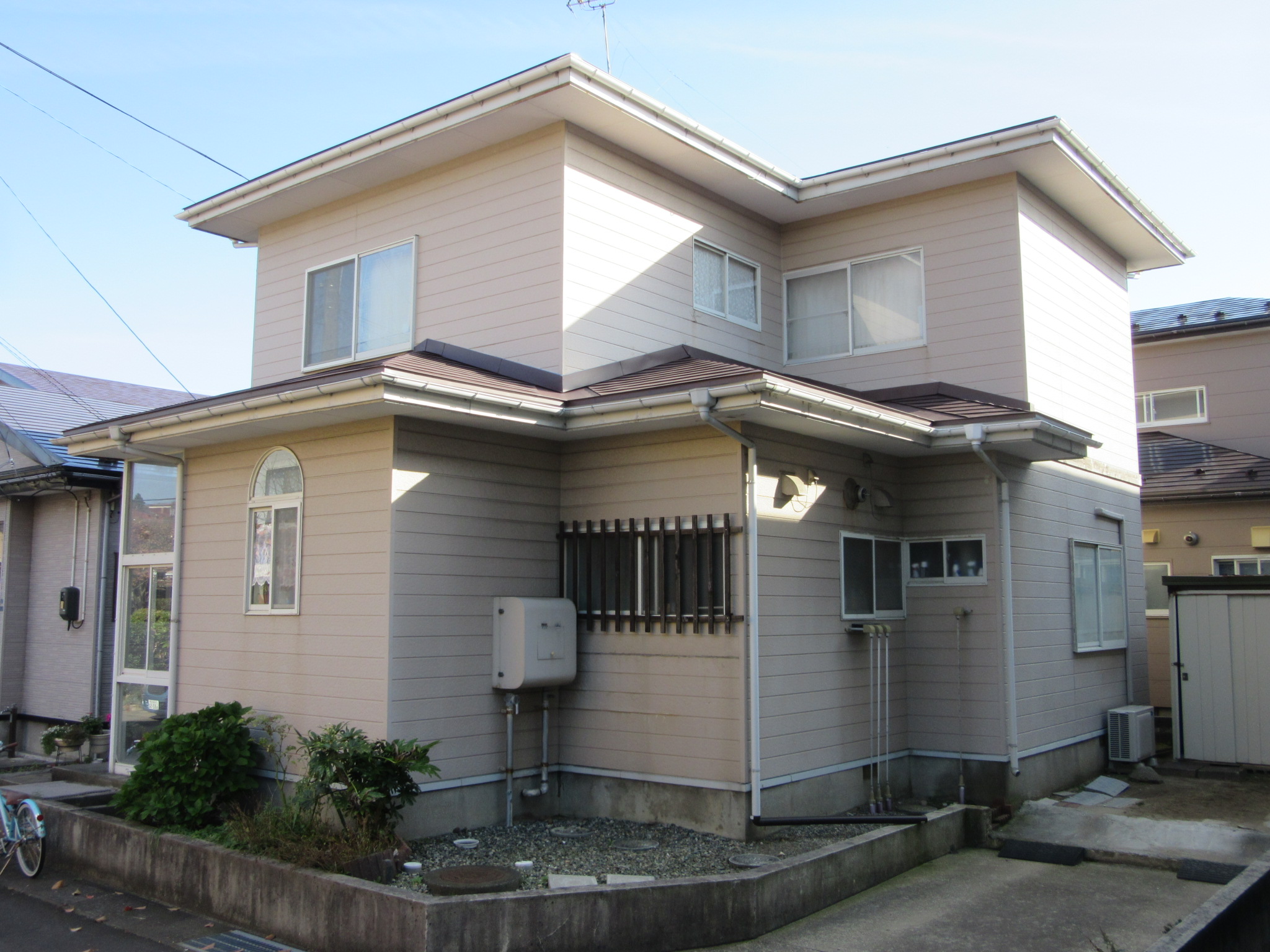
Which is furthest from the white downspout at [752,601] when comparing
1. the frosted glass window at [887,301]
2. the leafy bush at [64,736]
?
the leafy bush at [64,736]

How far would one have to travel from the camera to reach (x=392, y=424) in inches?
300

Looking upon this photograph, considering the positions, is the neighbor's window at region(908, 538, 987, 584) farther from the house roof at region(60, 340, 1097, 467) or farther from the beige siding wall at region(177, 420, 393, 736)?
the beige siding wall at region(177, 420, 393, 736)

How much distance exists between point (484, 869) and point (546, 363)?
4.15 meters

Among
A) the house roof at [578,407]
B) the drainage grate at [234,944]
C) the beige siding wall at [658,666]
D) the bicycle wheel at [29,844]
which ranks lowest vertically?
the drainage grate at [234,944]

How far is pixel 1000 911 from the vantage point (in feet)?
21.9

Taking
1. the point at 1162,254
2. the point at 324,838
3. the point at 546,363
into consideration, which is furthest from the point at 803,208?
the point at 324,838

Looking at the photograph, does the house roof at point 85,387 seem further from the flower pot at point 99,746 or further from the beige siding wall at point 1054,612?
the beige siding wall at point 1054,612

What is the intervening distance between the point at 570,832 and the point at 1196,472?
11489mm

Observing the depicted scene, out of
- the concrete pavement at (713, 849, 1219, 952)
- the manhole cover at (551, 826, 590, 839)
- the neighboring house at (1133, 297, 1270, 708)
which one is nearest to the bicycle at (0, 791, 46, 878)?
the manhole cover at (551, 826, 590, 839)

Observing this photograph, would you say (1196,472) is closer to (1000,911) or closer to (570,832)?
(1000,911)

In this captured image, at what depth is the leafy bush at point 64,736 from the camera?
10.9 metres

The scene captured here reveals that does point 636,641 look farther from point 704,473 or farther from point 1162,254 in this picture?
point 1162,254

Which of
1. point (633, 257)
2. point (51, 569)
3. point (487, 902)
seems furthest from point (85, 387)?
point (487, 902)

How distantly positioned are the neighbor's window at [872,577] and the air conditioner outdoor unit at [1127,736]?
2994mm
